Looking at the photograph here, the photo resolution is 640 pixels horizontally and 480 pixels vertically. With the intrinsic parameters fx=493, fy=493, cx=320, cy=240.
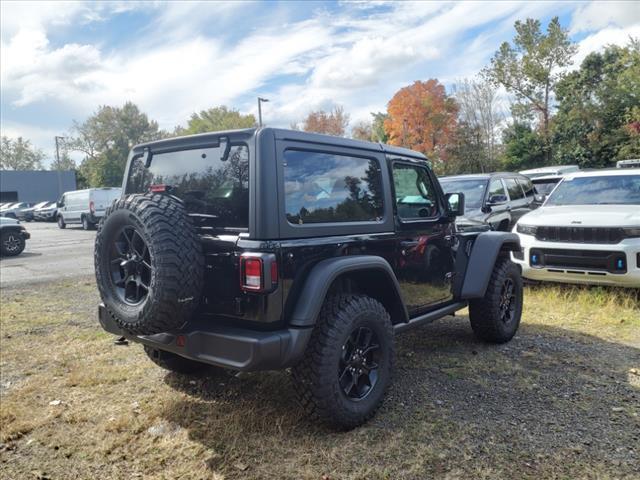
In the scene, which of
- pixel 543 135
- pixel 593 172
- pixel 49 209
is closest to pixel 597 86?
pixel 543 135

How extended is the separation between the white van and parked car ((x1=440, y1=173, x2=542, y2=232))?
1725 cm

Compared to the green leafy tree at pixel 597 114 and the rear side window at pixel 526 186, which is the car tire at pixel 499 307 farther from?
the green leafy tree at pixel 597 114

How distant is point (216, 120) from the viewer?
58.7 m

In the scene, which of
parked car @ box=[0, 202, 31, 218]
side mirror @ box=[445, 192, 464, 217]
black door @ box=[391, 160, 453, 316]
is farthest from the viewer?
parked car @ box=[0, 202, 31, 218]

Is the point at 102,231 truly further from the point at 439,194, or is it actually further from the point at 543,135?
the point at 543,135

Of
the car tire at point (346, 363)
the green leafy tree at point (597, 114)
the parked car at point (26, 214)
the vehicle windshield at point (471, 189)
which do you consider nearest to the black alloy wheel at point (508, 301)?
the car tire at point (346, 363)

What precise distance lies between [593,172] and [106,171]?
5745 centimetres

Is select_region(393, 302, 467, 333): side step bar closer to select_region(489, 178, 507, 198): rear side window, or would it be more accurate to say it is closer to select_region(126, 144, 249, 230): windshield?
select_region(126, 144, 249, 230): windshield

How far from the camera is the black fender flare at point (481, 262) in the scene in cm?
443

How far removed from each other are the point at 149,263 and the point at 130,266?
174 millimetres

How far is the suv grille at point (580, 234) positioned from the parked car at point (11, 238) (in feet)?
41.9

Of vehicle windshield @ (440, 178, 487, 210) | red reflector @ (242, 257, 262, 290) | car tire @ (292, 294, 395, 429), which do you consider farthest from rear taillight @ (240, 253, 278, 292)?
vehicle windshield @ (440, 178, 487, 210)

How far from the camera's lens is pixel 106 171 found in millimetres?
56688

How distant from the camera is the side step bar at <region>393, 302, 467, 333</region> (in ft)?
12.3
